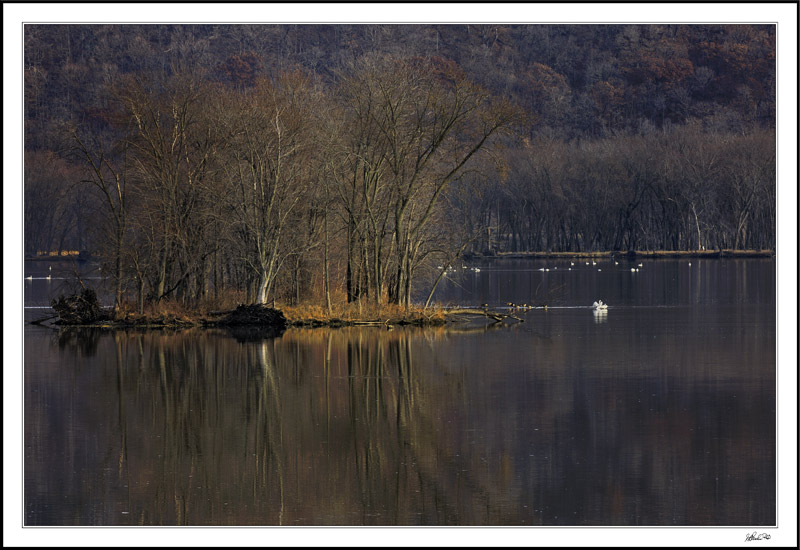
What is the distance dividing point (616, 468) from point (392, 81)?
24126mm

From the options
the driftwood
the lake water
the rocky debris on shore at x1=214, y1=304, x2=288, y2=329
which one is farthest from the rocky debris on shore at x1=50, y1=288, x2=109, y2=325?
the driftwood

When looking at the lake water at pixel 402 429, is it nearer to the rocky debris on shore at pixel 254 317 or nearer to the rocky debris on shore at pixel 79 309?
the rocky debris on shore at pixel 254 317

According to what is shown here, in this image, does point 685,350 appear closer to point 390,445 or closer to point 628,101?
point 390,445

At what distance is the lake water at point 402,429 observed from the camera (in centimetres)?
1438

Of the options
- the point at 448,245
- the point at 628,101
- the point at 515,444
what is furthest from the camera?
the point at 628,101

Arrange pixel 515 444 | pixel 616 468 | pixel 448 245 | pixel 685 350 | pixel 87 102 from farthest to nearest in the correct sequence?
pixel 87 102 → pixel 448 245 → pixel 685 350 → pixel 515 444 → pixel 616 468

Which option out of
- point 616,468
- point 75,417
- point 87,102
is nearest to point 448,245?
point 75,417

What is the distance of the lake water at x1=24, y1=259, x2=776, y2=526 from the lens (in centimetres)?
1438

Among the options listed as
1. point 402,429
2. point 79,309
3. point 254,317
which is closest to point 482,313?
point 254,317

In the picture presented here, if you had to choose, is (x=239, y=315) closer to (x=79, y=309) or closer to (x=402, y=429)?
(x=79, y=309)

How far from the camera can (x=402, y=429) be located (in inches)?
750

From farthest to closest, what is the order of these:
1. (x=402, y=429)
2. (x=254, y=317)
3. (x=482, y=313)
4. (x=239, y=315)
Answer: (x=482, y=313) < (x=239, y=315) < (x=254, y=317) < (x=402, y=429)

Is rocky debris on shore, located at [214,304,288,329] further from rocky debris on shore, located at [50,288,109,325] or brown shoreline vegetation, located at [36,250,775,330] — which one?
rocky debris on shore, located at [50,288,109,325]

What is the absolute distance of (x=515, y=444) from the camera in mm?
17672
